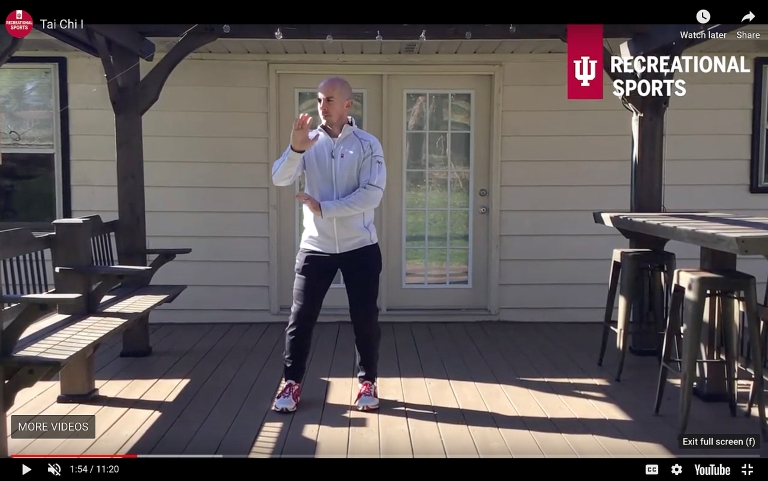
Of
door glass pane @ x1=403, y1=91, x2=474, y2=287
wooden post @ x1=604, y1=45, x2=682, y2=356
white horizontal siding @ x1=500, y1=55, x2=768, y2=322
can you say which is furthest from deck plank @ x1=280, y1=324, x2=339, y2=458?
wooden post @ x1=604, y1=45, x2=682, y2=356

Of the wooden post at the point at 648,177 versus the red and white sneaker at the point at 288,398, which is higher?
the wooden post at the point at 648,177

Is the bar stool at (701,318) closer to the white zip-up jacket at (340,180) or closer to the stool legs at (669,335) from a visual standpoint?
the stool legs at (669,335)

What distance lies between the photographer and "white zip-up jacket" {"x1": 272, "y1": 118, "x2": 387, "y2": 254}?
11.1 feet

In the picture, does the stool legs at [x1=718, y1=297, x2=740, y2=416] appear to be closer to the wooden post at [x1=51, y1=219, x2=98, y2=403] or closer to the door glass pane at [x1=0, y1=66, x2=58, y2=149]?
the wooden post at [x1=51, y1=219, x2=98, y2=403]

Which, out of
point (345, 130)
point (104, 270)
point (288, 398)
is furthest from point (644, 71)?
point (104, 270)

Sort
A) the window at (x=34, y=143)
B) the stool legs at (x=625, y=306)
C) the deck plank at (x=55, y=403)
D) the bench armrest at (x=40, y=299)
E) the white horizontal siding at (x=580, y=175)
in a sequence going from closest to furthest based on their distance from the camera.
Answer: the bench armrest at (x=40, y=299)
the deck plank at (x=55, y=403)
the stool legs at (x=625, y=306)
the window at (x=34, y=143)
the white horizontal siding at (x=580, y=175)

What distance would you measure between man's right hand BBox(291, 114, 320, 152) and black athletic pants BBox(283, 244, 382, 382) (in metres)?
0.51

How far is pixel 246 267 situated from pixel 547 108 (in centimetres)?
263

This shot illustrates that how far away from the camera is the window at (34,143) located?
538 centimetres

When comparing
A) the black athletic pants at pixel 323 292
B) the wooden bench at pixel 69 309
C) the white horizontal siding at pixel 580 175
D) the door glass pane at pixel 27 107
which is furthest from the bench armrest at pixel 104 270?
the white horizontal siding at pixel 580 175

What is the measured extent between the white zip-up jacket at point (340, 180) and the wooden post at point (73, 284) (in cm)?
109
